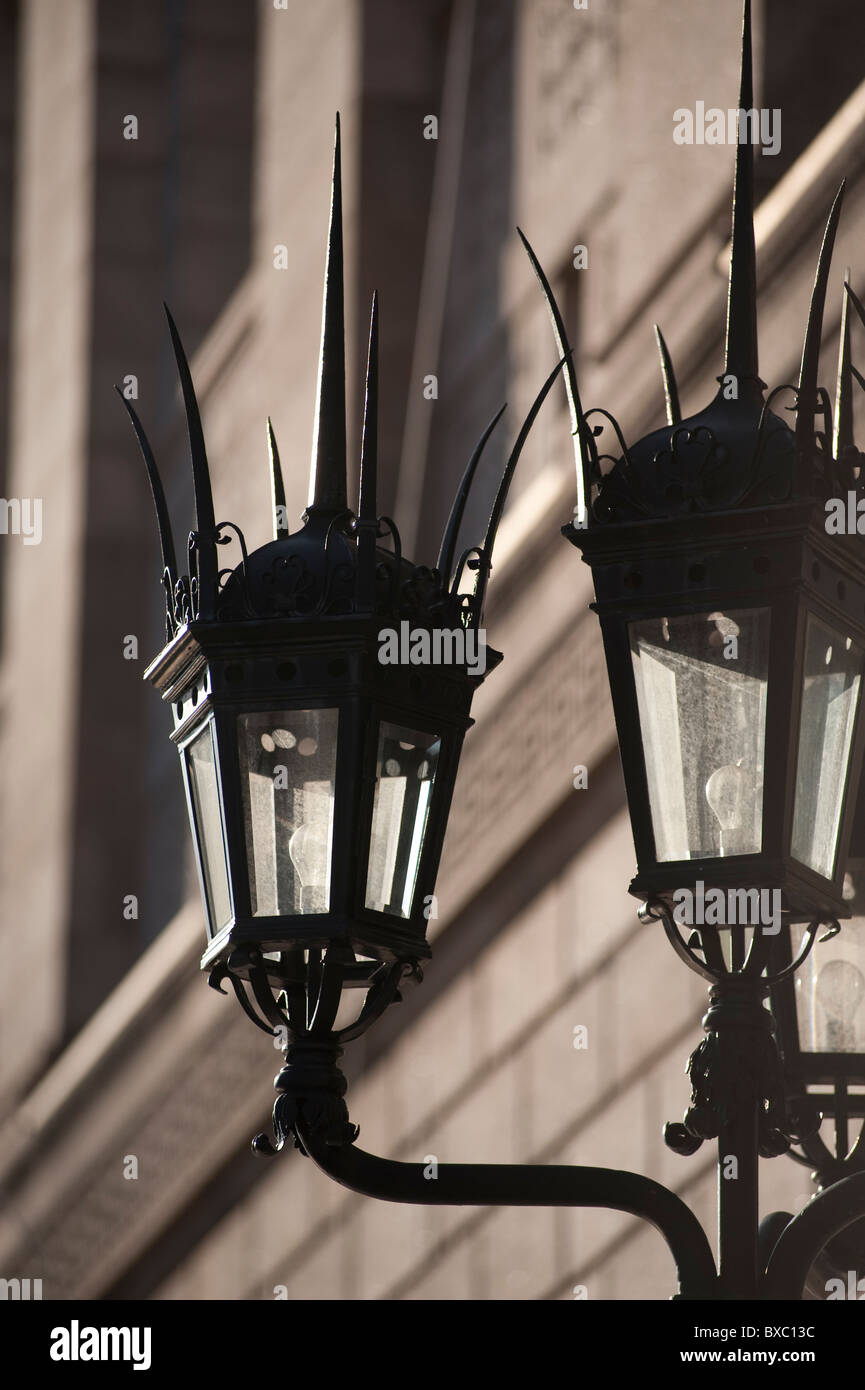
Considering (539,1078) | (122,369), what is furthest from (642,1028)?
(122,369)

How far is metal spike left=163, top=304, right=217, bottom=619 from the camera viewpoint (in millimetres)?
3367

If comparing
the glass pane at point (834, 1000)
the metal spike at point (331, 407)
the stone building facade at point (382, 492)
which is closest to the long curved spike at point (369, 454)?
the metal spike at point (331, 407)

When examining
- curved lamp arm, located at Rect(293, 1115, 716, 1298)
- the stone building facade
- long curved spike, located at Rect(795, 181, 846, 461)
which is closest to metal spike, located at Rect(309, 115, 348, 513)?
long curved spike, located at Rect(795, 181, 846, 461)

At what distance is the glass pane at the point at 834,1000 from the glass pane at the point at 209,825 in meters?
1.16

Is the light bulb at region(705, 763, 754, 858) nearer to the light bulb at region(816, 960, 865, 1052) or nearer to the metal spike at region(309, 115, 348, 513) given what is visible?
the metal spike at region(309, 115, 348, 513)

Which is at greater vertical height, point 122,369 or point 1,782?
point 122,369

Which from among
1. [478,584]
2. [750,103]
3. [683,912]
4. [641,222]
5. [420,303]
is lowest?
[683,912]

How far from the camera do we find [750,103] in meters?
3.54

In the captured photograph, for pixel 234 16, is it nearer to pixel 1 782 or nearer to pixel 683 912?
pixel 1 782

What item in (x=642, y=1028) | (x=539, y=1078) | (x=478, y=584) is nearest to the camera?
(x=478, y=584)

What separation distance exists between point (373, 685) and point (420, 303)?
736 cm

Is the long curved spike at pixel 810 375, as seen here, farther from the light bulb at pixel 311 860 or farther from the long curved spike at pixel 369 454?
the light bulb at pixel 311 860

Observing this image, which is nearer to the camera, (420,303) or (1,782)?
(420,303)

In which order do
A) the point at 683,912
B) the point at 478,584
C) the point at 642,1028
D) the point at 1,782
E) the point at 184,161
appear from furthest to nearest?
the point at 1,782 < the point at 184,161 < the point at 642,1028 < the point at 478,584 < the point at 683,912
